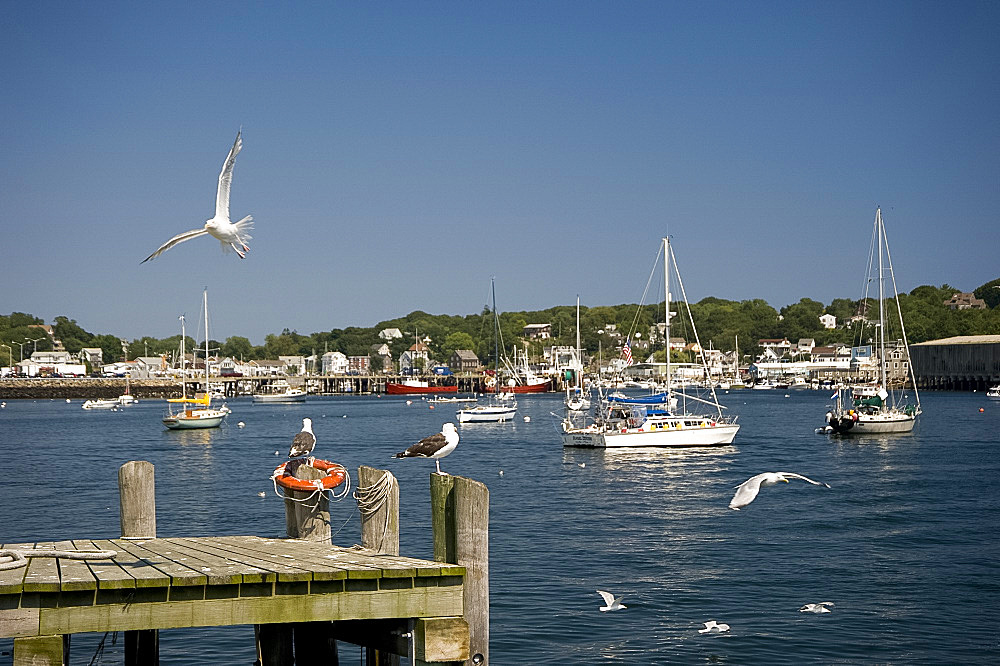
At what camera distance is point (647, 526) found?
96.9 ft

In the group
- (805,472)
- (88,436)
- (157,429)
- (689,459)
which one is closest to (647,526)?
(805,472)

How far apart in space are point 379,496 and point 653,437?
40258mm

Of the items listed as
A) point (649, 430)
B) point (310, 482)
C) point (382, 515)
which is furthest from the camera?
point (649, 430)

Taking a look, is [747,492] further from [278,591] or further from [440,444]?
[278,591]

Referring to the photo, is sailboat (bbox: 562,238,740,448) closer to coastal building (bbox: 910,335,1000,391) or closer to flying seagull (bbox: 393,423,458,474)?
flying seagull (bbox: 393,423,458,474)

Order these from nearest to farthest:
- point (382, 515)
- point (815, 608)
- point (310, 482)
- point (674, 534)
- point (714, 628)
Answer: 1. point (382, 515)
2. point (310, 482)
3. point (714, 628)
4. point (815, 608)
5. point (674, 534)

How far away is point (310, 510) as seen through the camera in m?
12.6

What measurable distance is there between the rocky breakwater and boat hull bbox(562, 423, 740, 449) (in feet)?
470

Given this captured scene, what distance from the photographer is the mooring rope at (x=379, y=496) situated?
468 inches

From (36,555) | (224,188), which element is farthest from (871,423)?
(36,555)

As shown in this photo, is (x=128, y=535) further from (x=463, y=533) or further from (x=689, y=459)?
(x=689, y=459)

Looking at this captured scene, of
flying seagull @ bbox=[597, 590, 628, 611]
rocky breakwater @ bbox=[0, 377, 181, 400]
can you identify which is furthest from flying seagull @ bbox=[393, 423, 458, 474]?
rocky breakwater @ bbox=[0, 377, 181, 400]

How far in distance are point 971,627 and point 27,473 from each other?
41.1 metres

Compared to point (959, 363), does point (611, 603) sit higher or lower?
lower
